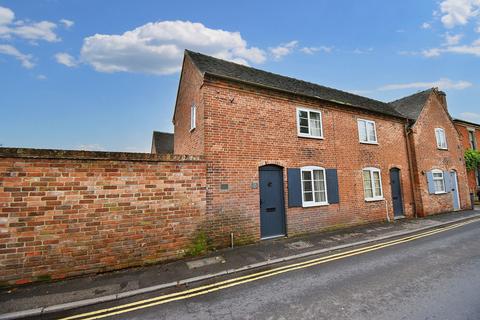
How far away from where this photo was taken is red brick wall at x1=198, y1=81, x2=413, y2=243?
7.73 m

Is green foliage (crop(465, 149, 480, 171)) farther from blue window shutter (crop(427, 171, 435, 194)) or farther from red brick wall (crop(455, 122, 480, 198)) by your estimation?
blue window shutter (crop(427, 171, 435, 194))

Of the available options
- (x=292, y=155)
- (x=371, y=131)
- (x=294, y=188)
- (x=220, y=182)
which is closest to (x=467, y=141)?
(x=371, y=131)

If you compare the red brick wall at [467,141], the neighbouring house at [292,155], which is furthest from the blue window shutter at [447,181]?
the red brick wall at [467,141]

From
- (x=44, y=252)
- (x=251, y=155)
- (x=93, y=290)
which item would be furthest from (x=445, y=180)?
(x=44, y=252)

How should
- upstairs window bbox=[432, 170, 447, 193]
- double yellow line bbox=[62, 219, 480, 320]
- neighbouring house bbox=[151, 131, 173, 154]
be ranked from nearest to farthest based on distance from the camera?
double yellow line bbox=[62, 219, 480, 320]
upstairs window bbox=[432, 170, 447, 193]
neighbouring house bbox=[151, 131, 173, 154]

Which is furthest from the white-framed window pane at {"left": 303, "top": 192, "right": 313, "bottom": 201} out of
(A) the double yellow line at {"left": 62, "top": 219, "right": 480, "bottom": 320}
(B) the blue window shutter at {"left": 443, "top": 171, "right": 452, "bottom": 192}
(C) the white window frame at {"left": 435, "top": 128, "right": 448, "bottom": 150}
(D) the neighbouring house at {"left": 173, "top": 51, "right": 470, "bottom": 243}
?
(C) the white window frame at {"left": 435, "top": 128, "right": 448, "bottom": 150}

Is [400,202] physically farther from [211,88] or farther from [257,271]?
[211,88]

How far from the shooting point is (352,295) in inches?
166

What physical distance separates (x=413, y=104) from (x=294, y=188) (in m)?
13.5

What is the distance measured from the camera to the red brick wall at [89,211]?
5.18 meters

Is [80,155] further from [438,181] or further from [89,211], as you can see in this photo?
[438,181]

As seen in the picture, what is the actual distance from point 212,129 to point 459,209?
1828 centimetres

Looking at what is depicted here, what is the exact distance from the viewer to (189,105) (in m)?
10.7

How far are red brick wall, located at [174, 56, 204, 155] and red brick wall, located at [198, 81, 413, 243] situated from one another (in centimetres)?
83
